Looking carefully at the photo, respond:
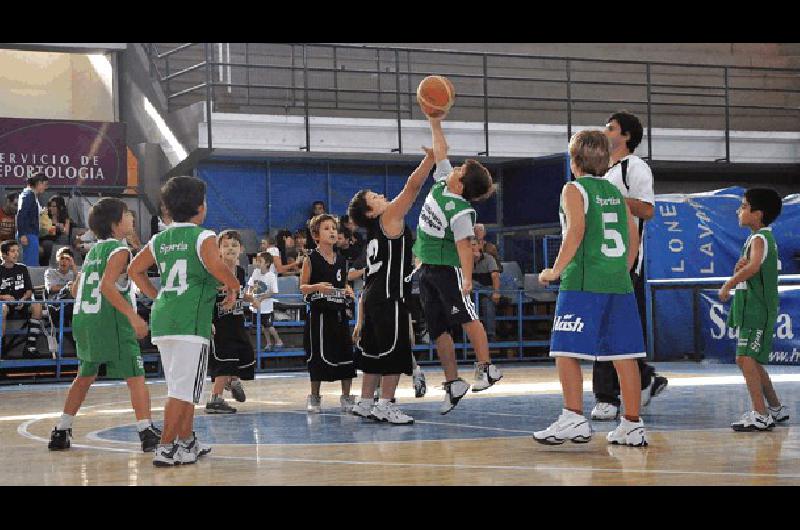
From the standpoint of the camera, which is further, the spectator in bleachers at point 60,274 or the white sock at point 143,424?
the spectator in bleachers at point 60,274

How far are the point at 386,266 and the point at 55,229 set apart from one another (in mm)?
10274

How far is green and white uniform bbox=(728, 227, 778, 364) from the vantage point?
24.8 ft

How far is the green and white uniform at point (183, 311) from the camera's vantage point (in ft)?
20.0

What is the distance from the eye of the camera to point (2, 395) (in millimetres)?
12523

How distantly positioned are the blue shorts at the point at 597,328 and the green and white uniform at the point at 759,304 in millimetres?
1479

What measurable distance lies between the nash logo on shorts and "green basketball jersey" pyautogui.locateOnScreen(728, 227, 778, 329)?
1797 mm

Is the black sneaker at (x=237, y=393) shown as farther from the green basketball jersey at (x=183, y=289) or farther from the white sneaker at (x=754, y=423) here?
the white sneaker at (x=754, y=423)

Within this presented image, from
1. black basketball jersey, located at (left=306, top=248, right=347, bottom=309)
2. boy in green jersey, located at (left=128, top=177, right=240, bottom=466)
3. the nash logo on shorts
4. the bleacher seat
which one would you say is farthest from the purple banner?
the nash logo on shorts

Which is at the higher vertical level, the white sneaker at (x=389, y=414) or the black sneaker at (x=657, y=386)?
the black sneaker at (x=657, y=386)

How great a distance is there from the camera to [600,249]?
6391 millimetres

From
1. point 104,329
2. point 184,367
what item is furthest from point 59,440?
point 184,367


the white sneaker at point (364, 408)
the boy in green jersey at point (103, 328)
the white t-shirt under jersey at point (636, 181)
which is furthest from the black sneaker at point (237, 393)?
the white t-shirt under jersey at point (636, 181)

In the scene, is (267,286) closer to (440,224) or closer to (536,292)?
(536,292)
